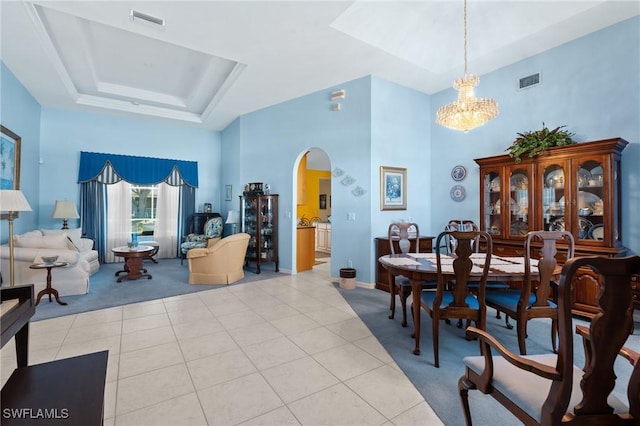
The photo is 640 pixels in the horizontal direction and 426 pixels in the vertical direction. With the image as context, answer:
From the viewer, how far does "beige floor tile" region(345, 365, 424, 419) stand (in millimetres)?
1975

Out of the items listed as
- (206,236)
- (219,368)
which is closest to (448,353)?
(219,368)

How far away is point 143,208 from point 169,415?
21.4 feet

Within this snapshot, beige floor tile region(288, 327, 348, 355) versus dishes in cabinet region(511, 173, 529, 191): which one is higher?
dishes in cabinet region(511, 173, 529, 191)

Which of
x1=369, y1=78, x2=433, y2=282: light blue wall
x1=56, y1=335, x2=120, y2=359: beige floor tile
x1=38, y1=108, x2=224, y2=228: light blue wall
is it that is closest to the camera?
x1=56, y1=335, x2=120, y2=359: beige floor tile

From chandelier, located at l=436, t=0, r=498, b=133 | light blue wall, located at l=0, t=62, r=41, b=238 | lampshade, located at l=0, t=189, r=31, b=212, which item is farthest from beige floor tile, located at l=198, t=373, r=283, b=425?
light blue wall, located at l=0, t=62, r=41, b=238

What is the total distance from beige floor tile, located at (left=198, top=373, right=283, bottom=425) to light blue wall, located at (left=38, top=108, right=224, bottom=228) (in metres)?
6.28

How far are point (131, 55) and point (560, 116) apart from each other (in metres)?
6.22

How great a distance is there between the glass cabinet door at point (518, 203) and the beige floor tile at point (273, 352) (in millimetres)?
3329

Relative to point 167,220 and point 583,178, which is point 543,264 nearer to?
point 583,178

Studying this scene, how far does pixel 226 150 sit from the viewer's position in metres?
7.75

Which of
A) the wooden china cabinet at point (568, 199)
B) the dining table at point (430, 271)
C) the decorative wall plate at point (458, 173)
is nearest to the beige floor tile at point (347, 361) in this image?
the dining table at point (430, 271)

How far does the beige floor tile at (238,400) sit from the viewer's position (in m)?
1.89

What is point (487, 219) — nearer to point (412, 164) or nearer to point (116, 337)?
point (412, 164)

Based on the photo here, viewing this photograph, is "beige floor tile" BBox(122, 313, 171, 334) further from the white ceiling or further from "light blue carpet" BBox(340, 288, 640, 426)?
the white ceiling
